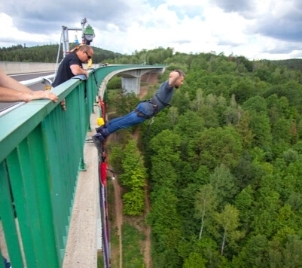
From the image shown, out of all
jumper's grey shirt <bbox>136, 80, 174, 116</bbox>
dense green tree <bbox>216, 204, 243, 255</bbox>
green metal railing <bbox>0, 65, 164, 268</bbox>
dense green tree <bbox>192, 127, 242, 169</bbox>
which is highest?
green metal railing <bbox>0, 65, 164, 268</bbox>

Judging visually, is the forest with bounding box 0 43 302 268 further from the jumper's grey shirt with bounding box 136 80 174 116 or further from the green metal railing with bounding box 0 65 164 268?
the green metal railing with bounding box 0 65 164 268

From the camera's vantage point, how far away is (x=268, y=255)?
18219 millimetres

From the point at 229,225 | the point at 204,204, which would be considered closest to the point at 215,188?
the point at 204,204

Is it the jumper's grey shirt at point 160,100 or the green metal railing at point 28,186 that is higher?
the green metal railing at point 28,186

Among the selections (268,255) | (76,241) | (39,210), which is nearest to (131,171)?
(268,255)

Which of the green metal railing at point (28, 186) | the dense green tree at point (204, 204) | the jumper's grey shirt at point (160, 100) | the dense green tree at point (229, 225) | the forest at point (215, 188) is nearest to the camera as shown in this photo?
the green metal railing at point (28, 186)

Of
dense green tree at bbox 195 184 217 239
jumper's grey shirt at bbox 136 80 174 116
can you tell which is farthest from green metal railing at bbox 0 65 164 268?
dense green tree at bbox 195 184 217 239

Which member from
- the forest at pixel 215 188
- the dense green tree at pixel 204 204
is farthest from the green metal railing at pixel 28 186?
the dense green tree at pixel 204 204

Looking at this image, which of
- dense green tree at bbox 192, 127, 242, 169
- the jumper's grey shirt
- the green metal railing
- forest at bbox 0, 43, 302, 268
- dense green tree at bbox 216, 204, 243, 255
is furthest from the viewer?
dense green tree at bbox 192, 127, 242, 169

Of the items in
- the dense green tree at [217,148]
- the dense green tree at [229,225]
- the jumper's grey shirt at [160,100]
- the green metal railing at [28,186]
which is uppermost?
the green metal railing at [28,186]

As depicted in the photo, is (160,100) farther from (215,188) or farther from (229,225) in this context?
(215,188)

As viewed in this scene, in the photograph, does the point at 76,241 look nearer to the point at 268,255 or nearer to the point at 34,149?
the point at 34,149

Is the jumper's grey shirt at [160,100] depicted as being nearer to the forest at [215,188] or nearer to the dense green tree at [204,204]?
the forest at [215,188]

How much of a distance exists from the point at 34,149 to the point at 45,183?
0.26m
